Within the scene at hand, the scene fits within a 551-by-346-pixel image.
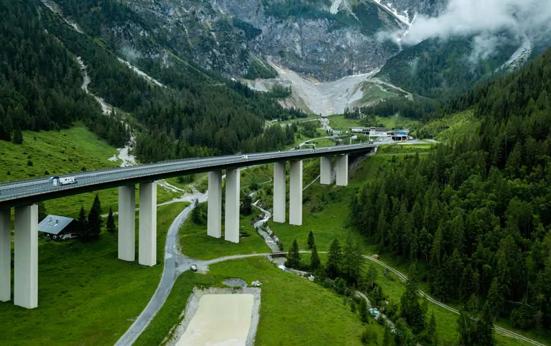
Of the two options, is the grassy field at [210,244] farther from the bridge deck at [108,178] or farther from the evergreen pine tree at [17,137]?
the evergreen pine tree at [17,137]

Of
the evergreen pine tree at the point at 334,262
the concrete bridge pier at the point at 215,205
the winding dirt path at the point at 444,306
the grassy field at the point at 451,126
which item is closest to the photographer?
→ the winding dirt path at the point at 444,306

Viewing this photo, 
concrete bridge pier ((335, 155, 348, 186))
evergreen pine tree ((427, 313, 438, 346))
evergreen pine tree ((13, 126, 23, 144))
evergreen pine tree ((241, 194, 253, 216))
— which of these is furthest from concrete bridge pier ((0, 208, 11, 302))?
concrete bridge pier ((335, 155, 348, 186))

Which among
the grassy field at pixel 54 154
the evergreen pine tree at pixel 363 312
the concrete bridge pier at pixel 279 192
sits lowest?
the evergreen pine tree at pixel 363 312

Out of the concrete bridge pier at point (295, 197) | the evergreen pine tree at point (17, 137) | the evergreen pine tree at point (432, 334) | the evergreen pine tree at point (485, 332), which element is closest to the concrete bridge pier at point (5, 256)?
the evergreen pine tree at point (432, 334)

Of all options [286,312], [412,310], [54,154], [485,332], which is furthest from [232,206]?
[54,154]

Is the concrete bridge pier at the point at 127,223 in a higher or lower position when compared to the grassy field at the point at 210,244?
higher

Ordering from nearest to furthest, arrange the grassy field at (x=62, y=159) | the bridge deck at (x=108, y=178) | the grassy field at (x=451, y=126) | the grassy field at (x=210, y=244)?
the bridge deck at (x=108, y=178) < the grassy field at (x=210, y=244) < the grassy field at (x=62, y=159) < the grassy field at (x=451, y=126)
